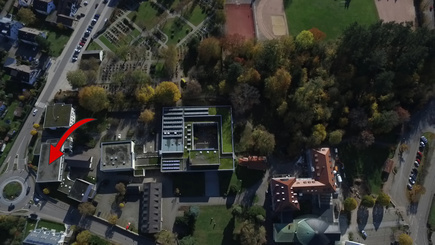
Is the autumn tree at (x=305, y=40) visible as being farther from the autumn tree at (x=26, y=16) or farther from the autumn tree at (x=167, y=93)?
the autumn tree at (x=26, y=16)

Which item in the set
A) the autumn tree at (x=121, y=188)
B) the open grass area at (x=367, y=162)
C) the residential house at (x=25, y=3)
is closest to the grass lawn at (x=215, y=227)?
the autumn tree at (x=121, y=188)

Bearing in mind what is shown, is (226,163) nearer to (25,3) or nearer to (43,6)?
(43,6)

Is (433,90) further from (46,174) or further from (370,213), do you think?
(46,174)

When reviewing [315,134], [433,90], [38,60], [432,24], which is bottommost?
[315,134]

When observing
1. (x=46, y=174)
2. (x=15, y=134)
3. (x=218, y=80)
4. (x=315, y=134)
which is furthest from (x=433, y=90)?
(x=15, y=134)

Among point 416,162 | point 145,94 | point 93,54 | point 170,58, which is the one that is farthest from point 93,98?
point 416,162

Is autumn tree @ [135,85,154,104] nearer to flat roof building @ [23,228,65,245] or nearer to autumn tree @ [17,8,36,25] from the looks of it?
flat roof building @ [23,228,65,245]

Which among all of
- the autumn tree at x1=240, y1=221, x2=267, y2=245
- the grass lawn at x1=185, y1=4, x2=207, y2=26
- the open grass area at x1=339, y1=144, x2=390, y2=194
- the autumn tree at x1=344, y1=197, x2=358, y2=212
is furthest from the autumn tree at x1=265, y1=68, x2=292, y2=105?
the autumn tree at x1=240, y1=221, x2=267, y2=245
